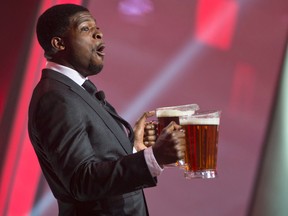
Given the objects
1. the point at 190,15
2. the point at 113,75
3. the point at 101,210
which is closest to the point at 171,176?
the point at 113,75

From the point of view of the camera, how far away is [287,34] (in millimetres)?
2861

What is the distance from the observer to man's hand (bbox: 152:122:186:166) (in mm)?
1121

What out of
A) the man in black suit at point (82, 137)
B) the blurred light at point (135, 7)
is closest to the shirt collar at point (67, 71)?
the man in black suit at point (82, 137)

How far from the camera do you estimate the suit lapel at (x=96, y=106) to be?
4.30 feet

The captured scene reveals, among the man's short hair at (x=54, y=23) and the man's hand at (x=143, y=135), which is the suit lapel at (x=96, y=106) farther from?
the man's hand at (x=143, y=135)

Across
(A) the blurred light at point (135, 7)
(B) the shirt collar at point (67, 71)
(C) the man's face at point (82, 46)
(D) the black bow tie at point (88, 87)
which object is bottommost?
(D) the black bow tie at point (88, 87)

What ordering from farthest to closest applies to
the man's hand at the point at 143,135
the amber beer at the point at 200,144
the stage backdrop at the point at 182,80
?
the stage backdrop at the point at 182,80, the man's hand at the point at 143,135, the amber beer at the point at 200,144

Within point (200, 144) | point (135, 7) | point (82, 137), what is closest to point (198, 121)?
point (200, 144)

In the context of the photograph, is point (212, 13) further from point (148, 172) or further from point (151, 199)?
point (148, 172)

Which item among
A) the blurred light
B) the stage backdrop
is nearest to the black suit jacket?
the stage backdrop

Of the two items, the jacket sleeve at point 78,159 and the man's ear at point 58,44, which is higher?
the man's ear at point 58,44

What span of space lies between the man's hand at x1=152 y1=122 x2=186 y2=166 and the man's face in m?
0.36

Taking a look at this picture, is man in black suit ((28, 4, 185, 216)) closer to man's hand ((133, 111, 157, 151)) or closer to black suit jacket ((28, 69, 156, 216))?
black suit jacket ((28, 69, 156, 216))

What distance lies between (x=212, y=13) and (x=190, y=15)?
6.3 inches
